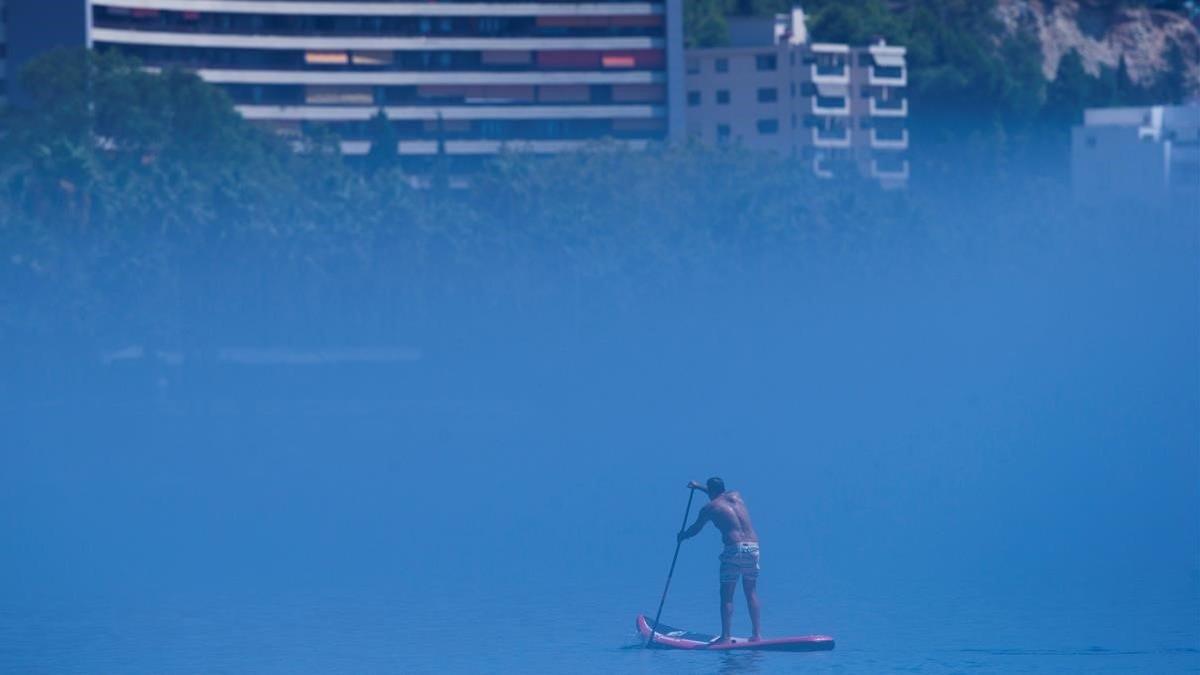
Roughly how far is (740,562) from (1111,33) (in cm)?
17928

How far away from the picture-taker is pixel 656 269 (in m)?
86.9

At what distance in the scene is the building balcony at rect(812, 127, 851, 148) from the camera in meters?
138

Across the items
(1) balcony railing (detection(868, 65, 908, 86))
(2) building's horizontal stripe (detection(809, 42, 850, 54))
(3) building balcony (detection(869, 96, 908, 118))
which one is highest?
(2) building's horizontal stripe (detection(809, 42, 850, 54))

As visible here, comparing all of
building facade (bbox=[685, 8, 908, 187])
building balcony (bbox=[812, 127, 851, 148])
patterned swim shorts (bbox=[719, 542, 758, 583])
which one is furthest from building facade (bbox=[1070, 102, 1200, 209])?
patterned swim shorts (bbox=[719, 542, 758, 583])

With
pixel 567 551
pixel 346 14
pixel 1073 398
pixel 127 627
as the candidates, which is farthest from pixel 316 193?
pixel 127 627

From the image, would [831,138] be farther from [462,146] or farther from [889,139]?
[462,146]

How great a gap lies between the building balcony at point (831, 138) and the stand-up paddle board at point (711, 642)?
114697 millimetres

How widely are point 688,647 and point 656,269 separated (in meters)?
63.0

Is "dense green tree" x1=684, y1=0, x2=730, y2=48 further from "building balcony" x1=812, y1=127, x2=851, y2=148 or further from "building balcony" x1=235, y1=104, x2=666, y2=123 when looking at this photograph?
"building balcony" x1=235, y1=104, x2=666, y2=123

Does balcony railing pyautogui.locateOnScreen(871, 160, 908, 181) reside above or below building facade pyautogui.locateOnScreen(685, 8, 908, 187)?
below

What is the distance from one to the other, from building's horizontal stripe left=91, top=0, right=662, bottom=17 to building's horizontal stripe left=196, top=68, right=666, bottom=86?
11.7ft

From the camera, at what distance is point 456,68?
4985 inches

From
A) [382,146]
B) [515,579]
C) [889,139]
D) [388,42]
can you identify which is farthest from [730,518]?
[889,139]

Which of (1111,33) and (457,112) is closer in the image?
(457,112)
